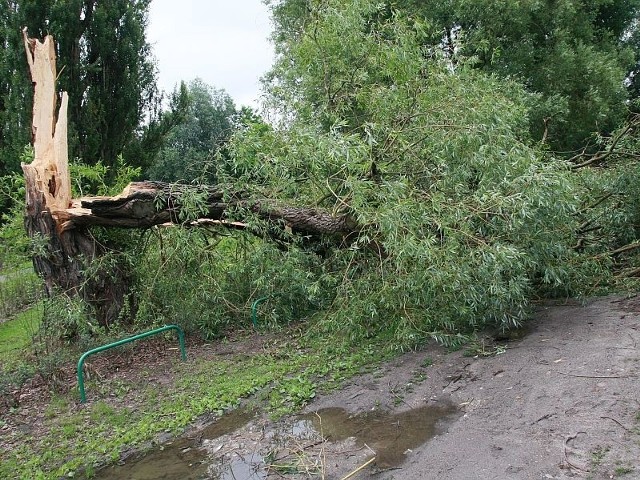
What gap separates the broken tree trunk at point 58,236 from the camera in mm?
6750

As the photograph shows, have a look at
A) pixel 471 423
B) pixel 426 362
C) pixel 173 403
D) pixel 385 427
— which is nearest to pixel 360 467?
pixel 385 427

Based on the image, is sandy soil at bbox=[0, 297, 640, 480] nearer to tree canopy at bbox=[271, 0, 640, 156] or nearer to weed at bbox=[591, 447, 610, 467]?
weed at bbox=[591, 447, 610, 467]

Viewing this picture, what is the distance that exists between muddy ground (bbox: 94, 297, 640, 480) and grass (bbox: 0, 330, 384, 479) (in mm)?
280

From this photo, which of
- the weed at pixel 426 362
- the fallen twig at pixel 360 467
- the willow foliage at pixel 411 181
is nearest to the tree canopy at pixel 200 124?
the willow foliage at pixel 411 181

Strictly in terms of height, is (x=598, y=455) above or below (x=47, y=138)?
below

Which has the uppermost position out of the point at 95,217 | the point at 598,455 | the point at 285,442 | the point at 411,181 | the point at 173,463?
the point at 411,181

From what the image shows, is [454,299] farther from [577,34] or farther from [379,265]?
[577,34]

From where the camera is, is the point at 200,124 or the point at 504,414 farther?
the point at 200,124

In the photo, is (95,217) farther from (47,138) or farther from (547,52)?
(547,52)

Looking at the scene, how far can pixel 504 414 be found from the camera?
405cm

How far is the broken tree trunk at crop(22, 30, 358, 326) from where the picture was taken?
674 cm

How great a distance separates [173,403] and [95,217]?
268 cm

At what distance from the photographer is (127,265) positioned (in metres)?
7.34

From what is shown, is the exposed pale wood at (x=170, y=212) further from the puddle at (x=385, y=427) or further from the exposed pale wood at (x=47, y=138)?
the puddle at (x=385, y=427)
